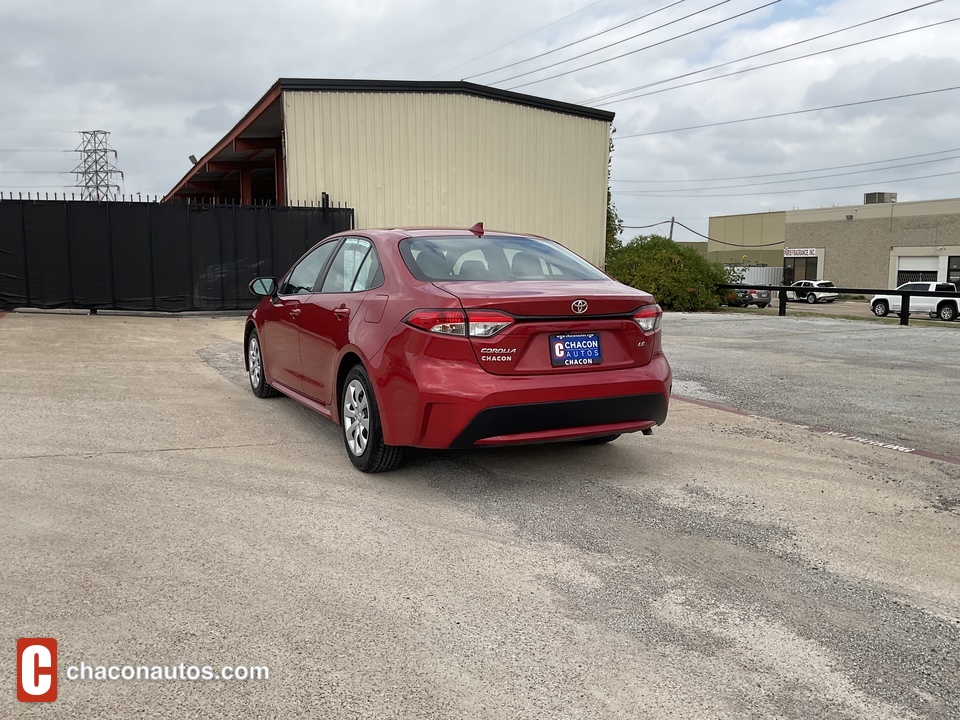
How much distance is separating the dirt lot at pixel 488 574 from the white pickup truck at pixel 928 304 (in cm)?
2762

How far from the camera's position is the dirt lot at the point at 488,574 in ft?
8.64

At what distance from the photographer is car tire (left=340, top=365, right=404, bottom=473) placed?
4844 mm

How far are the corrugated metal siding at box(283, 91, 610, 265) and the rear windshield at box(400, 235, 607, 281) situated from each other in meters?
12.9

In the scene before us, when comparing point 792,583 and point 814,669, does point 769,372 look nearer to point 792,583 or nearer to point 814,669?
point 792,583

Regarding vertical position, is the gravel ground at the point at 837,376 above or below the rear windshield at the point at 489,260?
→ below

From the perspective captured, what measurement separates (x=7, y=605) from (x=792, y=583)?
3.26 metres

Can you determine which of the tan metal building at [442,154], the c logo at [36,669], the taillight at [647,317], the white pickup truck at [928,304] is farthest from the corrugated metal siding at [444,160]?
the white pickup truck at [928,304]

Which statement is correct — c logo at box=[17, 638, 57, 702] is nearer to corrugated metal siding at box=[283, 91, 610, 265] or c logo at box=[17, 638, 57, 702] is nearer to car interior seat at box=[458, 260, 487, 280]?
car interior seat at box=[458, 260, 487, 280]

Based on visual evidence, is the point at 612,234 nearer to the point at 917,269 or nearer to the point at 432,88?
→ the point at 432,88

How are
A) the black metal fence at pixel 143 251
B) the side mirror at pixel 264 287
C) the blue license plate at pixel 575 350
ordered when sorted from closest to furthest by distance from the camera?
the blue license plate at pixel 575 350 → the side mirror at pixel 264 287 → the black metal fence at pixel 143 251

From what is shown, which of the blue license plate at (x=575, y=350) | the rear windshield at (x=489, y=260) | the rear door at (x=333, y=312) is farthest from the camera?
the rear door at (x=333, y=312)

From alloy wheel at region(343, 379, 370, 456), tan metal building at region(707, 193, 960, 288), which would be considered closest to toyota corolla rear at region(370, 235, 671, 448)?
alloy wheel at region(343, 379, 370, 456)

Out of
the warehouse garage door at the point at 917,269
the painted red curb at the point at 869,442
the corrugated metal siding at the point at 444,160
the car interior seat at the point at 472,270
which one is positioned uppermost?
the corrugated metal siding at the point at 444,160

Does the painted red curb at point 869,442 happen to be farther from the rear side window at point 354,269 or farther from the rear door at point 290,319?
the rear door at point 290,319
